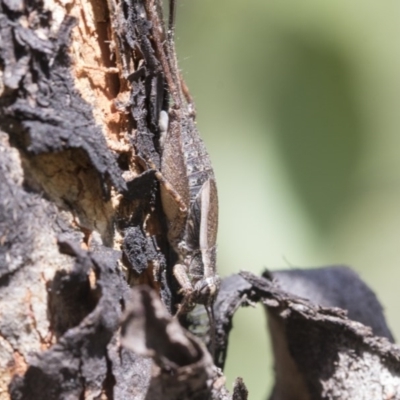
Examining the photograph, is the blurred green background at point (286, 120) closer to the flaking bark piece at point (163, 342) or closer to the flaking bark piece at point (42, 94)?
the flaking bark piece at point (42, 94)

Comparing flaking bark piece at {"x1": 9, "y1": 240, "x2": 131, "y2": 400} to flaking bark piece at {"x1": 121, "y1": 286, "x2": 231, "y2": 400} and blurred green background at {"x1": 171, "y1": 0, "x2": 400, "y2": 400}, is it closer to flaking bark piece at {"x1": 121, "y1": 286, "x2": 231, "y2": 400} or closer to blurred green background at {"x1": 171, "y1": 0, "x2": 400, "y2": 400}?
flaking bark piece at {"x1": 121, "y1": 286, "x2": 231, "y2": 400}

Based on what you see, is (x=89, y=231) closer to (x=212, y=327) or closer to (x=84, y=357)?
(x=84, y=357)

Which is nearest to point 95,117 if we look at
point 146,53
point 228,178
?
point 146,53

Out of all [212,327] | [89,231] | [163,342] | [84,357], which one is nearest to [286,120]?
[212,327]

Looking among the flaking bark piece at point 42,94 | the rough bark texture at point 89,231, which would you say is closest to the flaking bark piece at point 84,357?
the rough bark texture at point 89,231

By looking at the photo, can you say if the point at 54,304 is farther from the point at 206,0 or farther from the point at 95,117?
the point at 206,0
